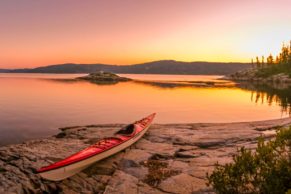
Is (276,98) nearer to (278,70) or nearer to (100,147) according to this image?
(100,147)

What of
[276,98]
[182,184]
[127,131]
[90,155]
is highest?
[90,155]

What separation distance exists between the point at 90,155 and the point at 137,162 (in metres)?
3.18

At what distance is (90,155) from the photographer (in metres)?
16.1

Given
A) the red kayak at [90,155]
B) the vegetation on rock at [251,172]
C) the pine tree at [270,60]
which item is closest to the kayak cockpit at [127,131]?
the red kayak at [90,155]

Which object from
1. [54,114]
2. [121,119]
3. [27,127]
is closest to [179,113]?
[121,119]

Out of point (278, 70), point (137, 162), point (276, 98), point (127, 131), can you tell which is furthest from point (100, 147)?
point (278, 70)

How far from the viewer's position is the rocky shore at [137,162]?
45.5ft

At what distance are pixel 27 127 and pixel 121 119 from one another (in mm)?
13205

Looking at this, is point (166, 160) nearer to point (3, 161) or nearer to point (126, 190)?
point (126, 190)

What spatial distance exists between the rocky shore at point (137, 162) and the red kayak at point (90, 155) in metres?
0.46

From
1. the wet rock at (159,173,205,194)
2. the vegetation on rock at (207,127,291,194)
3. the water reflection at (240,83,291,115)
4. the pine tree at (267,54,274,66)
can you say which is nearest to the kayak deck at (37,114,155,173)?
the wet rock at (159,173,205,194)

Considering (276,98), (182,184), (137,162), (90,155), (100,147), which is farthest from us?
(276,98)

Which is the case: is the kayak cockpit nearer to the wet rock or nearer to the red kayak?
the red kayak

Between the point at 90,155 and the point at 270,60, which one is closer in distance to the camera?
the point at 90,155
